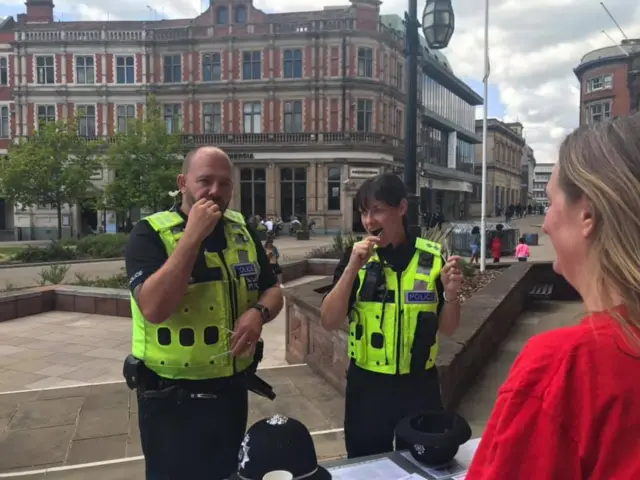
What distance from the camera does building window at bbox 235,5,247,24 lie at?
38.5 metres

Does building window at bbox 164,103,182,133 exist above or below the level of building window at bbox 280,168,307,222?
above

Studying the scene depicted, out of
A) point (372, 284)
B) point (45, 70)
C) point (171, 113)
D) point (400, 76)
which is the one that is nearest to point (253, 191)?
point (171, 113)

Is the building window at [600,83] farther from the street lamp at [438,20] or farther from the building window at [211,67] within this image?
the street lamp at [438,20]

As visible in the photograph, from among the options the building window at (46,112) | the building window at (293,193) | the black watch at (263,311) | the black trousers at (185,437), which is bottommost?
the black trousers at (185,437)

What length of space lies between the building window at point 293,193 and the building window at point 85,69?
52.5 ft

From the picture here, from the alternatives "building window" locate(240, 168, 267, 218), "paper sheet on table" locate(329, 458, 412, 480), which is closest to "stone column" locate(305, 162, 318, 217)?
"building window" locate(240, 168, 267, 218)

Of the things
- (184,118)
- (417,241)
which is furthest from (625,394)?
(184,118)

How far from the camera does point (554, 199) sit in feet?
3.69

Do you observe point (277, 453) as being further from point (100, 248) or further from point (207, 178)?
point (100, 248)

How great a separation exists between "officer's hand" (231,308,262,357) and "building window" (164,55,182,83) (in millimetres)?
40221

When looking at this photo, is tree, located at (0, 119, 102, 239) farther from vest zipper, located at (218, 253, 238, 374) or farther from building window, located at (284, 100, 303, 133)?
vest zipper, located at (218, 253, 238, 374)

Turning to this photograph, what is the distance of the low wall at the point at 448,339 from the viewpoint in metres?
4.89

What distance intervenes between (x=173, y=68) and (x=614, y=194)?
42.1 meters

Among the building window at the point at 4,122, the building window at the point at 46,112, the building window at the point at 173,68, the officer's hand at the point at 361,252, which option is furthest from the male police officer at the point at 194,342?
the building window at the point at 4,122
